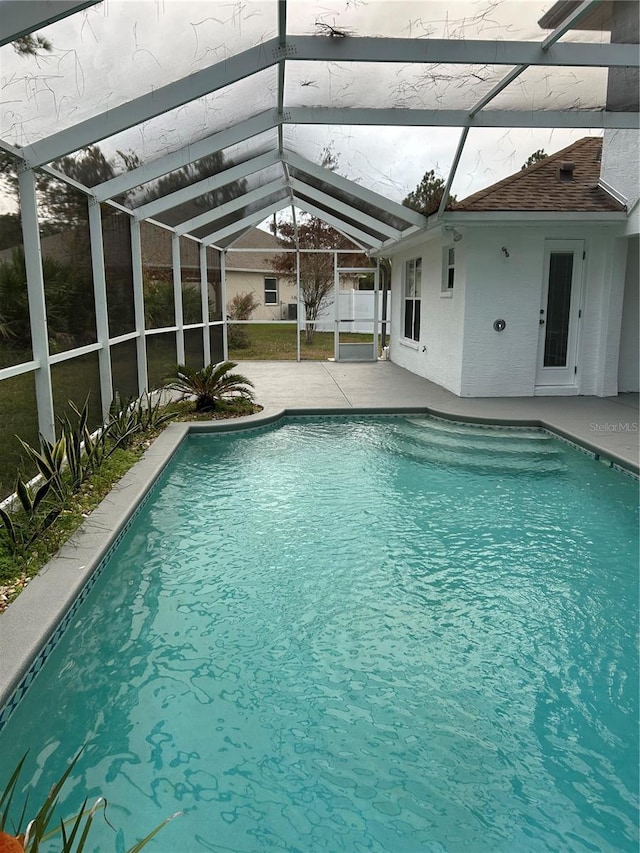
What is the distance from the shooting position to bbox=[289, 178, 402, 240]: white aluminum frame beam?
39.0 feet

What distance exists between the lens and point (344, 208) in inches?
475

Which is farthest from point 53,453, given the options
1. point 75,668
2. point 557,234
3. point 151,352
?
point 557,234

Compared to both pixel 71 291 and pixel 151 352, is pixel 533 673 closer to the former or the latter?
pixel 71 291

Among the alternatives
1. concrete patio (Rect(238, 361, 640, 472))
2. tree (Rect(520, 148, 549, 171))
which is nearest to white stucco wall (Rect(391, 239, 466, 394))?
concrete patio (Rect(238, 361, 640, 472))

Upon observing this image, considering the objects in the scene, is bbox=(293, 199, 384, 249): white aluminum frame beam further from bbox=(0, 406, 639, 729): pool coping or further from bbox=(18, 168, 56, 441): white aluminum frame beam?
bbox=(18, 168, 56, 441): white aluminum frame beam

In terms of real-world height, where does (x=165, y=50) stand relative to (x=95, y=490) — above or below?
above

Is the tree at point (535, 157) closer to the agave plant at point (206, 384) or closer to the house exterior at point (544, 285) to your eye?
the house exterior at point (544, 285)

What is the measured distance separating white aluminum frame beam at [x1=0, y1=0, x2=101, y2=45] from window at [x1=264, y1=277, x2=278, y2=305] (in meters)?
20.8

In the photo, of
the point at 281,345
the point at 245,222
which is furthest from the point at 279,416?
the point at 281,345

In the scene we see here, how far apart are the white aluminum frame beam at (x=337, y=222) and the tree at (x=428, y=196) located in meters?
4.82

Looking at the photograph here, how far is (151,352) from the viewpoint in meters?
9.96

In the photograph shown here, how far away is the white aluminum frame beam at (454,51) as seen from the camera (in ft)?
17.0

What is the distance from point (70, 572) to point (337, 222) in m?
12.1

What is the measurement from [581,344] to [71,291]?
25.6 ft
